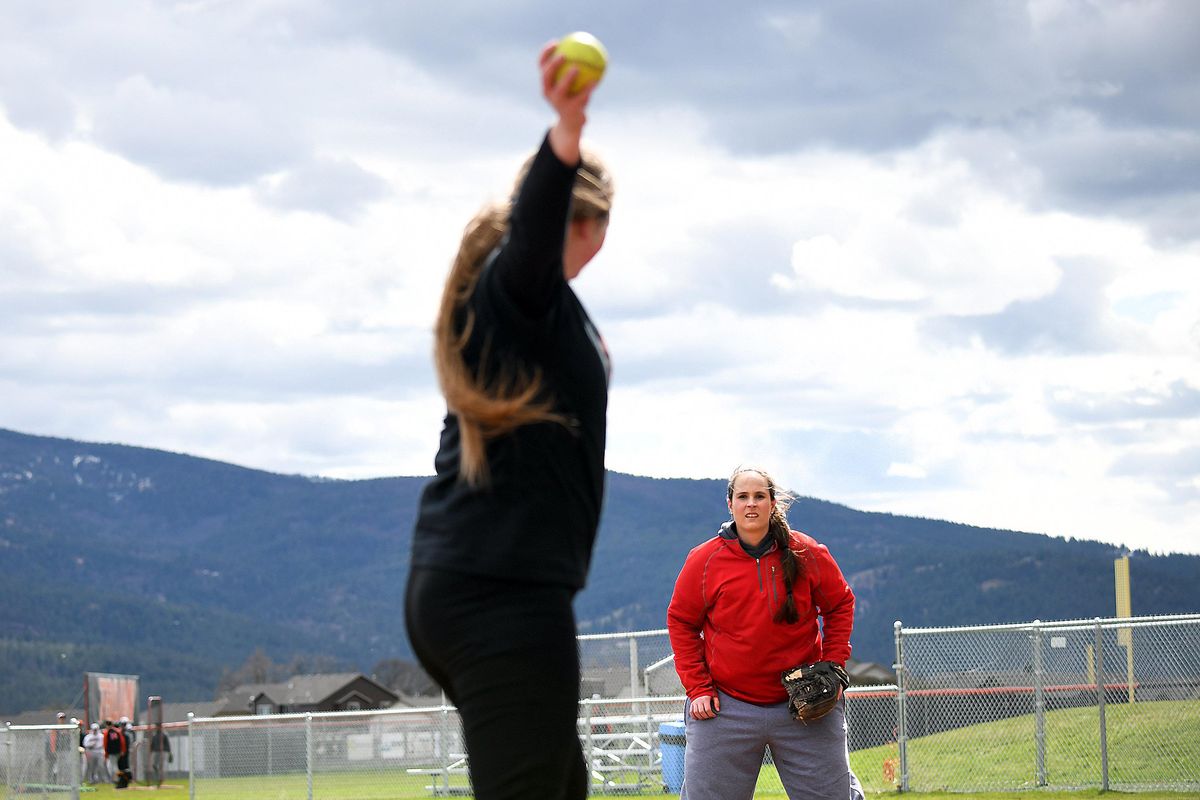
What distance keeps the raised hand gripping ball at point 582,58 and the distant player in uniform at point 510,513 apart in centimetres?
18

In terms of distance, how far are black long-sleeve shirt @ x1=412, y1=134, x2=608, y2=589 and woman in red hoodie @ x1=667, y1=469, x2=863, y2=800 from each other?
397 centimetres

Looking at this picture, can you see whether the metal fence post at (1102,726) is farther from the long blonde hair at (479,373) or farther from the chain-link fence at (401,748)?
the long blonde hair at (479,373)

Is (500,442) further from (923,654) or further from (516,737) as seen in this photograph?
(923,654)

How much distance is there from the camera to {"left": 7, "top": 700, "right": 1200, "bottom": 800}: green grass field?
15281 mm

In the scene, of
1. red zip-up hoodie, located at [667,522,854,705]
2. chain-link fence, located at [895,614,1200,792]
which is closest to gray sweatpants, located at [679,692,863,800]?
red zip-up hoodie, located at [667,522,854,705]

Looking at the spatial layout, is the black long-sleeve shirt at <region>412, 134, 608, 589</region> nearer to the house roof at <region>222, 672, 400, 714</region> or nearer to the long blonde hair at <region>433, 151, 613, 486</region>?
the long blonde hair at <region>433, 151, 613, 486</region>

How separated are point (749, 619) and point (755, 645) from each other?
0.42 ft

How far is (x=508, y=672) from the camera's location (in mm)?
2924

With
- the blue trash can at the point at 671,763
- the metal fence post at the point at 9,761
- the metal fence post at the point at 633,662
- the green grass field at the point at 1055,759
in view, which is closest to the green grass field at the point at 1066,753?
the green grass field at the point at 1055,759

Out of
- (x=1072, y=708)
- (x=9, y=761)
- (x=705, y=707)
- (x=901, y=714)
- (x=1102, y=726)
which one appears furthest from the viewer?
(x=9, y=761)

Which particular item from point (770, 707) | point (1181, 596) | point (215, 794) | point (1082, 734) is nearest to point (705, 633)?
point (770, 707)

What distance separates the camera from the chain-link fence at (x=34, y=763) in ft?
65.8

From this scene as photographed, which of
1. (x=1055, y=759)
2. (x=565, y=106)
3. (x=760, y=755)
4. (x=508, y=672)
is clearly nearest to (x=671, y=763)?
(x=1055, y=759)

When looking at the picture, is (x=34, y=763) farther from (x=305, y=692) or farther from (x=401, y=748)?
(x=305, y=692)
